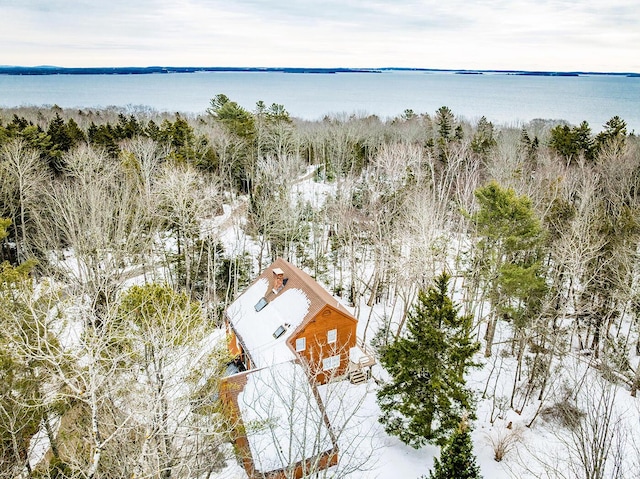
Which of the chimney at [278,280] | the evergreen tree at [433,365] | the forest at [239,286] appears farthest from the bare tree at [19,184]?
the evergreen tree at [433,365]

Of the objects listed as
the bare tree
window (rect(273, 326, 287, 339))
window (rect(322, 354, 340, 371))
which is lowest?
window (rect(322, 354, 340, 371))

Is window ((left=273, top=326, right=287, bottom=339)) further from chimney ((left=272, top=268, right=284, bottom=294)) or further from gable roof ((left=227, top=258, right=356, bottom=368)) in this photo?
chimney ((left=272, top=268, right=284, bottom=294))

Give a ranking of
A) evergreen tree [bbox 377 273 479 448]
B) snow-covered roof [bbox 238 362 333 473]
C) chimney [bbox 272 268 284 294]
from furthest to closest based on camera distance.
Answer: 1. chimney [bbox 272 268 284 294]
2. evergreen tree [bbox 377 273 479 448]
3. snow-covered roof [bbox 238 362 333 473]

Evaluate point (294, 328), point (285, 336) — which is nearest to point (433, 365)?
point (294, 328)

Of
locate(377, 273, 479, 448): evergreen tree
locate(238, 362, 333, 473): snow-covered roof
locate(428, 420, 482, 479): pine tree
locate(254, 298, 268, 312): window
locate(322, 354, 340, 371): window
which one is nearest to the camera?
locate(428, 420, 482, 479): pine tree

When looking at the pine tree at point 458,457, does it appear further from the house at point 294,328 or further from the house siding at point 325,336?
the house siding at point 325,336

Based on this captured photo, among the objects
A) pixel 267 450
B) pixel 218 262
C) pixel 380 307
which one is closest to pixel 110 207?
pixel 218 262

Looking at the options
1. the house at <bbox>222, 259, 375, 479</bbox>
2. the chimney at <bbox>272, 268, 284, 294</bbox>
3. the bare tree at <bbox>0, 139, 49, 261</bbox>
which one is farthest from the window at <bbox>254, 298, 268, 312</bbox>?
the bare tree at <bbox>0, 139, 49, 261</bbox>
